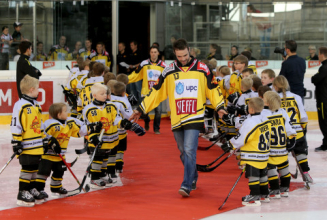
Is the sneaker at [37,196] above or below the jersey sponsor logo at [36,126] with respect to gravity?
below

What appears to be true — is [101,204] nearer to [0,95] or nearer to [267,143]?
[267,143]

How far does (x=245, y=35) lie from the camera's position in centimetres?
1391

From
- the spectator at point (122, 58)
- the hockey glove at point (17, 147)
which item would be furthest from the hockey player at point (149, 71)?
the hockey glove at point (17, 147)

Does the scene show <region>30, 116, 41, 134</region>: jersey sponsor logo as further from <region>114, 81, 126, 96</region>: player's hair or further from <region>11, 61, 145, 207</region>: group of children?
<region>114, 81, 126, 96</region>: player's hair

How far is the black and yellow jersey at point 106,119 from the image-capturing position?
20.2ft

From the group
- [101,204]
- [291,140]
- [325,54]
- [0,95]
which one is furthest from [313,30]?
[101,204]

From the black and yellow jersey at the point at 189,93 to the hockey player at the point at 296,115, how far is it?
100 cm

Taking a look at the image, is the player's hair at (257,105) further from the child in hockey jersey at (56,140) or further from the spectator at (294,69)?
the spectator at (294,69)

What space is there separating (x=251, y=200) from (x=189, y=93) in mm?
1146

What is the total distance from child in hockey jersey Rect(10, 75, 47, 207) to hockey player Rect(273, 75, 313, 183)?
101 inches

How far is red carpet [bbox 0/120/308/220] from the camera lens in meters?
5.18

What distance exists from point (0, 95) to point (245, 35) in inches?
223

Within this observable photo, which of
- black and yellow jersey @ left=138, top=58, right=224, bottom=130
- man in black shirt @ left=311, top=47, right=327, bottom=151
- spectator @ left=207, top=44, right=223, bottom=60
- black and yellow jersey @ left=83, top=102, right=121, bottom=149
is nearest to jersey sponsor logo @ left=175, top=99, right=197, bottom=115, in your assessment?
black and yellow jersey @ left=138, top=58, right=224, bottom=130

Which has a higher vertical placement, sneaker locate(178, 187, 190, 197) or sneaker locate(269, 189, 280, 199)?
sneaker locate(178, 187, 190, 197)
